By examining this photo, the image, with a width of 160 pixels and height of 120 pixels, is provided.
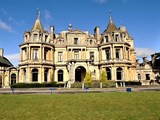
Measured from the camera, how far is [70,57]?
4647 centimetres

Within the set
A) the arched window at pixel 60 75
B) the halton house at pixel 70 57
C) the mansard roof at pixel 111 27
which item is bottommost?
the arched window at pixel 60 75

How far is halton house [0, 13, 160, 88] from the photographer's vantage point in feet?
141

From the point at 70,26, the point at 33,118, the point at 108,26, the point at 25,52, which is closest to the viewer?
the point at 33,118

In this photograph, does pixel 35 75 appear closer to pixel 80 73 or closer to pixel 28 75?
pixel 28 75

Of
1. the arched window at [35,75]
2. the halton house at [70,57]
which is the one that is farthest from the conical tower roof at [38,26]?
the arched window at [35,75]

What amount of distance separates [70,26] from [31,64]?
16.2 metres

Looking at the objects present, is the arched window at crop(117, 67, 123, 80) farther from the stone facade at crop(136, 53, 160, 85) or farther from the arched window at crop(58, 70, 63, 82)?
the arched window at crop(58, 70, 63, 82)

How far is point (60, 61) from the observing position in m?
47.0

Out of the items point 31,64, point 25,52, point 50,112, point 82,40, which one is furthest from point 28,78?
point 50,112

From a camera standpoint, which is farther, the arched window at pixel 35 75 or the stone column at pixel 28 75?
the arched window at pixel 35 75

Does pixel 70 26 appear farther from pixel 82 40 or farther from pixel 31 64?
pixel 31 64

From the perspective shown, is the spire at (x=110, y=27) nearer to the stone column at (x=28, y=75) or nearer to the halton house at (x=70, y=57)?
the halton house at (x=70, y=57)

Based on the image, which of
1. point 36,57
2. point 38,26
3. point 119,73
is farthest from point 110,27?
point 36,57

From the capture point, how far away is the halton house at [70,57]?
141ft
